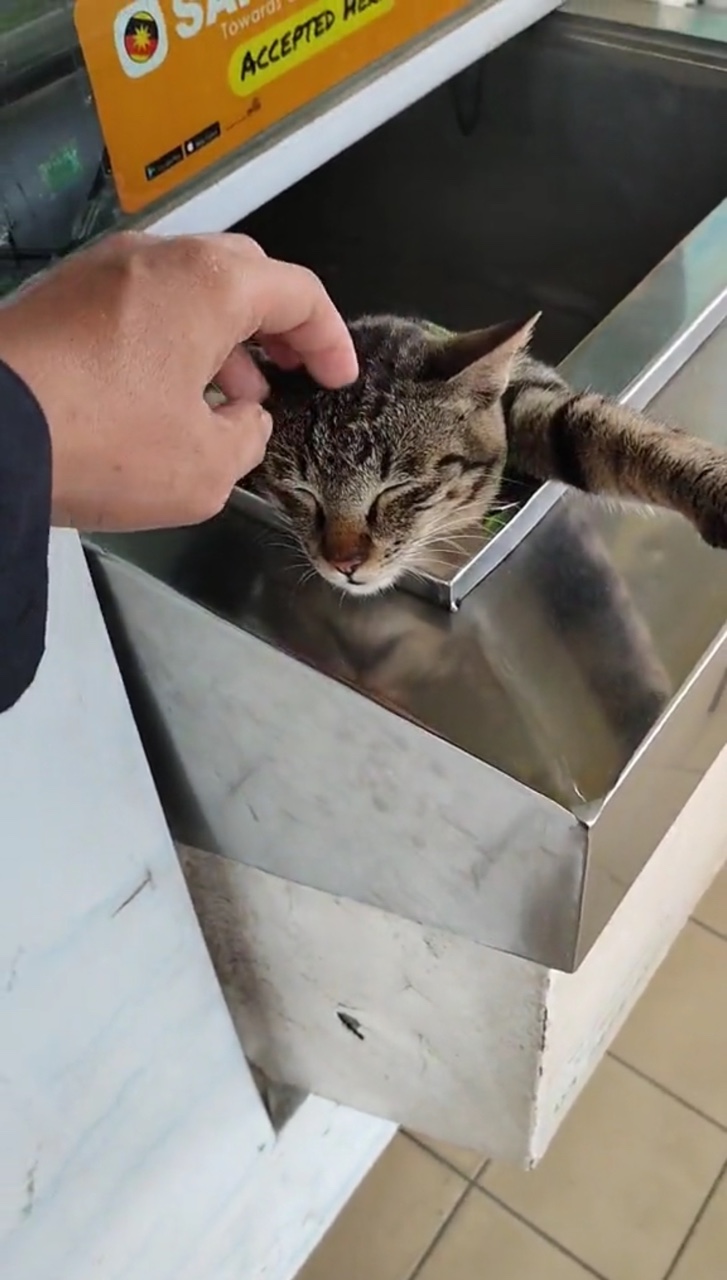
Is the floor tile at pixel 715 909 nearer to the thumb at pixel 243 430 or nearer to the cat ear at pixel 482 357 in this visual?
the cat ear at pixel 482 357

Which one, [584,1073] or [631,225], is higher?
[631,225]

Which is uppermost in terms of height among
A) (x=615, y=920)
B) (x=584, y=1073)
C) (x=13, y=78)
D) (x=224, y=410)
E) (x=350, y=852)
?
(x=13, y=78)

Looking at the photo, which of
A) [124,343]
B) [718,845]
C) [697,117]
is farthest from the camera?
[718,845]

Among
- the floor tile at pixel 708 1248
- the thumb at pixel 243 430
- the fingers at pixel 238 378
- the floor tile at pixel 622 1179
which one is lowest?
the floor tile at pixel 708 1248

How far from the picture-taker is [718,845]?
3.31 ft

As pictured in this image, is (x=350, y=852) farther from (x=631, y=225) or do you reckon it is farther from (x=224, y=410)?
(x=631, y=225)

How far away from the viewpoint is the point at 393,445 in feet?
2.15

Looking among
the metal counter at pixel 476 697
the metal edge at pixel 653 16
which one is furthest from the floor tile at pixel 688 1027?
the metal edge at pixel 653 16

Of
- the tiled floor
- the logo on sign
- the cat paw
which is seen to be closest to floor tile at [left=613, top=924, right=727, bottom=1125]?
the tiled floor

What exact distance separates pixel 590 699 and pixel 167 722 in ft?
0.81

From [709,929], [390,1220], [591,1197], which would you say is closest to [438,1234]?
[390,1220]

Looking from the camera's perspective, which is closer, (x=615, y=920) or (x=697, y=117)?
(x=615, y=920)

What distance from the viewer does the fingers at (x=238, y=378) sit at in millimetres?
557

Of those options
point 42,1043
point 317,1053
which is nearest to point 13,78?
point 42,1043
